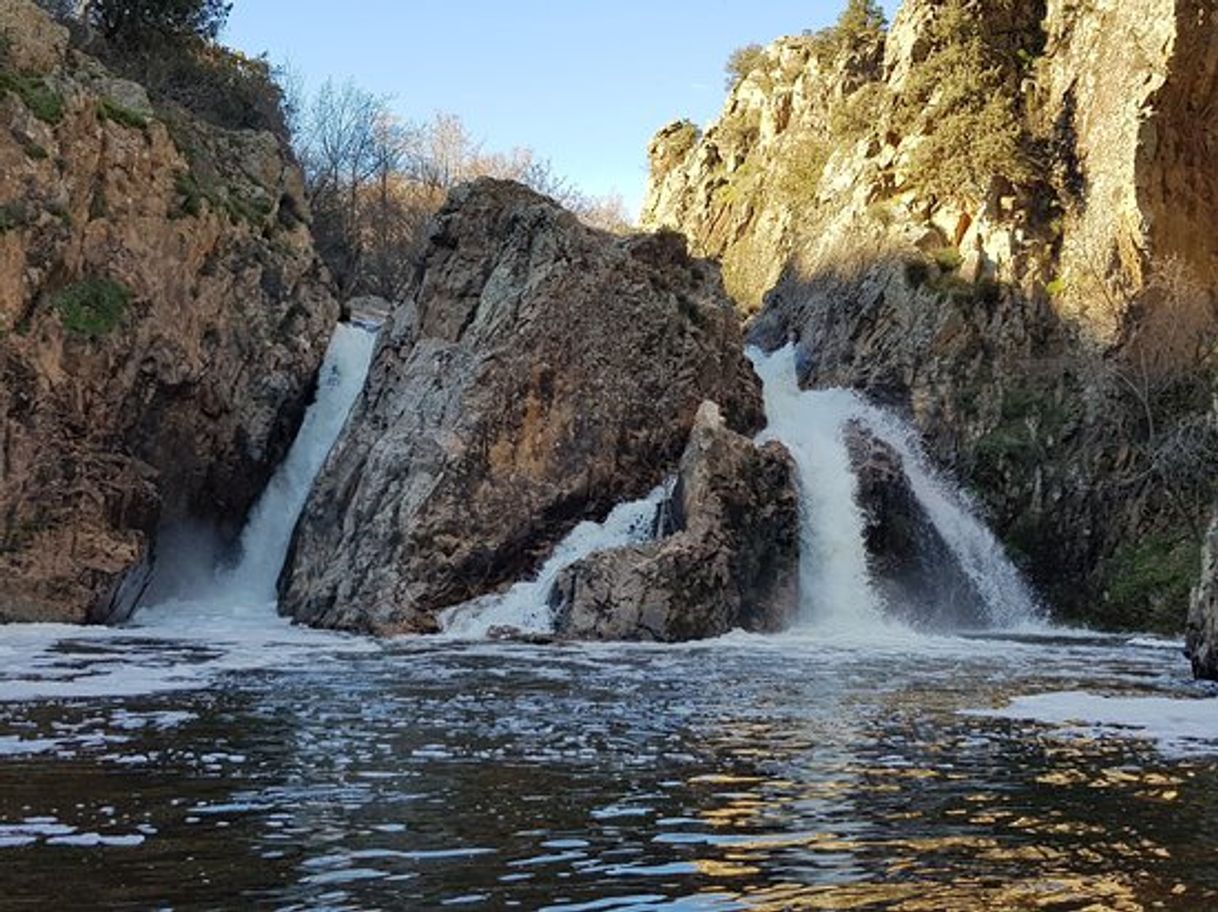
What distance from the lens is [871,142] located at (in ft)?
148

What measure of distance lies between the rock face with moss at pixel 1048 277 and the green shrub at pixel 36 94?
2294 centimetres

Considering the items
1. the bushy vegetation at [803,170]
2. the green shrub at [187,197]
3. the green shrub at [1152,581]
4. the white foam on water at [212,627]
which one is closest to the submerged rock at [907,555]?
the green shrub at [1152,581]

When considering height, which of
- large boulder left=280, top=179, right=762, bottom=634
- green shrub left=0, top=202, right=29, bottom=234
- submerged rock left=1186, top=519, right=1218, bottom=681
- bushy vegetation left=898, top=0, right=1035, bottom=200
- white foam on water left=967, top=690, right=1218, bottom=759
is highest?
bushy vegetation left=898, top=0, right=1035, bottom=200

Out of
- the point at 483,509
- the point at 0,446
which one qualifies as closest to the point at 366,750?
the point at 483,509

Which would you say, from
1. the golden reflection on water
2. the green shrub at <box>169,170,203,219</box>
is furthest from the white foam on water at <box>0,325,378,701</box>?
the golden reflection on water

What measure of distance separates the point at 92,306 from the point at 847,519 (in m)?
17.9

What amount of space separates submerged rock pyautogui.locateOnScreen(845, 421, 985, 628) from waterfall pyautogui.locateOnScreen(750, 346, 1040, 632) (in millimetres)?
286

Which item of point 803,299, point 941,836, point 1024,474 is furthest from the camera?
point 803,299

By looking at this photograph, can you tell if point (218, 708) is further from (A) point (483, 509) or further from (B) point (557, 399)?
(B) point (557, 399)

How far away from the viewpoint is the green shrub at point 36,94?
29.4 metres

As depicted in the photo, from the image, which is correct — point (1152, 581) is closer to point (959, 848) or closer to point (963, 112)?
point (963, 112)

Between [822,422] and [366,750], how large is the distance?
1002 inches

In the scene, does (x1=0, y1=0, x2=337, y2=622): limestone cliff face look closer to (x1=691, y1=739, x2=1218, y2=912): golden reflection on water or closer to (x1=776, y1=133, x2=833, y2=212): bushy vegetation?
(x1=691, y1=739, x2=1218, y2=912): golden reflection on water

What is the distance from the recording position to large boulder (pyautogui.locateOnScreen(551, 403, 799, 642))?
24.8 metres
